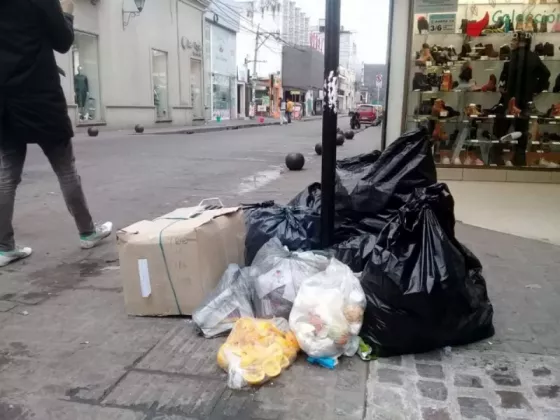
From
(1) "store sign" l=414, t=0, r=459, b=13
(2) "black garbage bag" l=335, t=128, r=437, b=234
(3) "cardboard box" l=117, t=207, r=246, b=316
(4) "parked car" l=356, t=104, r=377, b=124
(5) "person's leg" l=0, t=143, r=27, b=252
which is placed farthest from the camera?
(4) "parked car" l=356, t=104, r=377, b=124

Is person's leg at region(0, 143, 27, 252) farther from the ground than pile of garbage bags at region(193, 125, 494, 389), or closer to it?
farther from the ground

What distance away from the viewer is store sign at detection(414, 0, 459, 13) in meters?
7.57

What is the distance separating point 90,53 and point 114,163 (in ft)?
41.0

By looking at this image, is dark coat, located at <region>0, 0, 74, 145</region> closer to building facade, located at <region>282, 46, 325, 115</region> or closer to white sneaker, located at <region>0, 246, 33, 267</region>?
white sneaker, located at <region>0, 246, 33, 267</region>

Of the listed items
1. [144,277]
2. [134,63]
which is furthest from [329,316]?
[134,63]

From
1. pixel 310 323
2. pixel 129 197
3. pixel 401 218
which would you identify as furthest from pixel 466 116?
pixel 310 323

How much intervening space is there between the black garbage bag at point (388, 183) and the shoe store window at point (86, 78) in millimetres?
18237

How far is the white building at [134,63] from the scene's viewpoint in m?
20.5

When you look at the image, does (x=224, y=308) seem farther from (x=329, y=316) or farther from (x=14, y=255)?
(x=14, y=255)

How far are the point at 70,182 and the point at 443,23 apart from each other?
19.4ft

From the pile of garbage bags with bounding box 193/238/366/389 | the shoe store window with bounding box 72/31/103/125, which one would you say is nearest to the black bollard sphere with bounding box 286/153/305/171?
the pile of garbage bags with bounding box 193/238/366/389

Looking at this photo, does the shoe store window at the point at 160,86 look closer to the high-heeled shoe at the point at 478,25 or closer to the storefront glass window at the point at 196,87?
the storefront glass window at the point at 196,87

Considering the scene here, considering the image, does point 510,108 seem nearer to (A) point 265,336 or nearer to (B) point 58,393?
(A) point 265,336

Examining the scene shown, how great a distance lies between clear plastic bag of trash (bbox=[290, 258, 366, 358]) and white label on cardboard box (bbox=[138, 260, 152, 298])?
2.86ft
